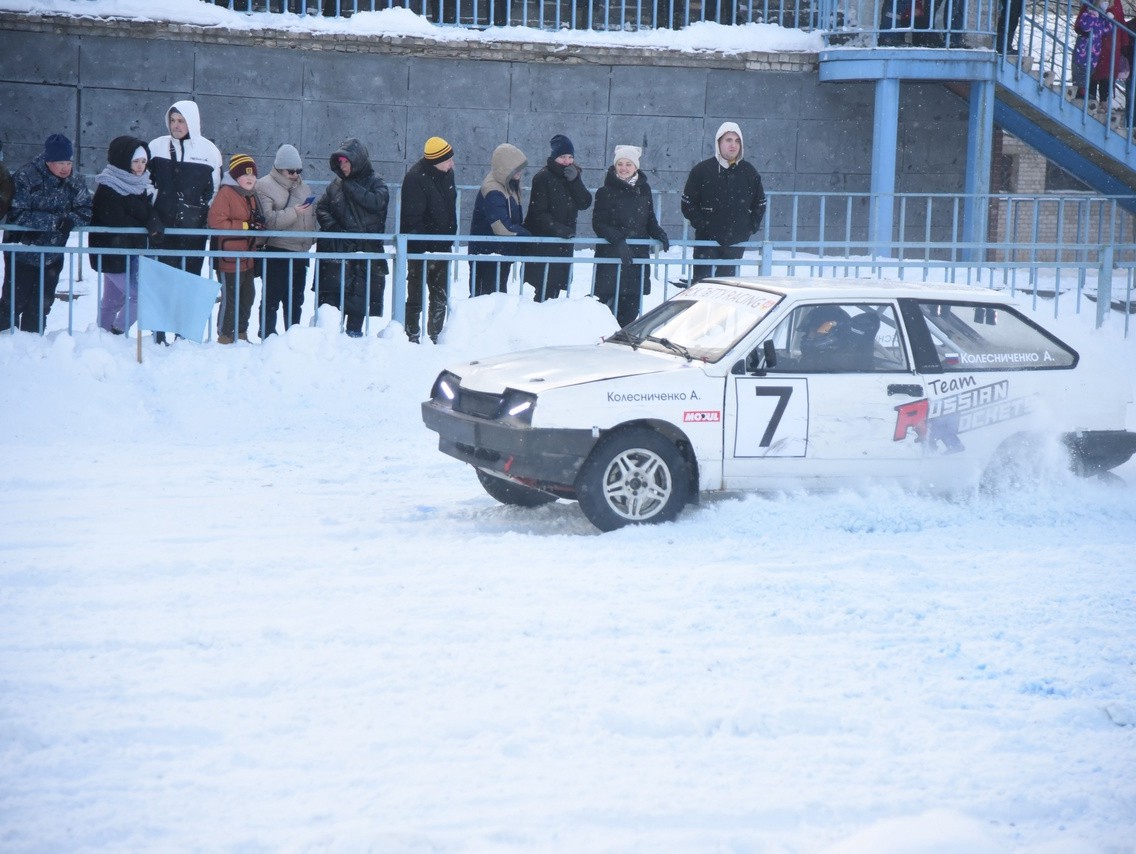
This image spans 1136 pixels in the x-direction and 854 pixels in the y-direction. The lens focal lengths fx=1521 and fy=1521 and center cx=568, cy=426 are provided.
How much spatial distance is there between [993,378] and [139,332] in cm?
600

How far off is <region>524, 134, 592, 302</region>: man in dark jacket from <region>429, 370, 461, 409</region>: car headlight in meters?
4.29

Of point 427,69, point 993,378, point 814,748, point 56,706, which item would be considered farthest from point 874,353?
point 427,69

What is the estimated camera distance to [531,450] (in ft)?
25.3

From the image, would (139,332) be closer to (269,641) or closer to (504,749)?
(269,641)

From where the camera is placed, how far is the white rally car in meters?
7.86

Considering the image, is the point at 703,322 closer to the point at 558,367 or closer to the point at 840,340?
the point at 840,340

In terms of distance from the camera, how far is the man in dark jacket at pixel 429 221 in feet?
41.0

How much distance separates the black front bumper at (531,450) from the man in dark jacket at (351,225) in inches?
178

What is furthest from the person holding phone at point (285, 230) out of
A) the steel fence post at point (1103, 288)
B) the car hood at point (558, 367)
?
the steel fence post at point (1103, 288)

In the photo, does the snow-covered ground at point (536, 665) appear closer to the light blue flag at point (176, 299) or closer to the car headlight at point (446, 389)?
the car headlight at point (446, 389)

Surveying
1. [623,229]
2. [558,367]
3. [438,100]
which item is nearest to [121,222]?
[623,229]

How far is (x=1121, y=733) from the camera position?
5.20 metres

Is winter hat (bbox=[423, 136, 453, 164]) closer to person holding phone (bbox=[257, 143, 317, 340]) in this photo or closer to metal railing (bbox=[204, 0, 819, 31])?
person holding phone (bbox=[257, 143, 317, 340])

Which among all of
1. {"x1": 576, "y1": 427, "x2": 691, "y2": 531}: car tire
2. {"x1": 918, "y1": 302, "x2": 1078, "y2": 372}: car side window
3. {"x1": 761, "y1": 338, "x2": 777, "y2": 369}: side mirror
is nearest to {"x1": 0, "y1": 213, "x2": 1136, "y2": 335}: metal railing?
{"x1": 918, "y1": 302, "x2": 1078, "y2": 372}: car side window
